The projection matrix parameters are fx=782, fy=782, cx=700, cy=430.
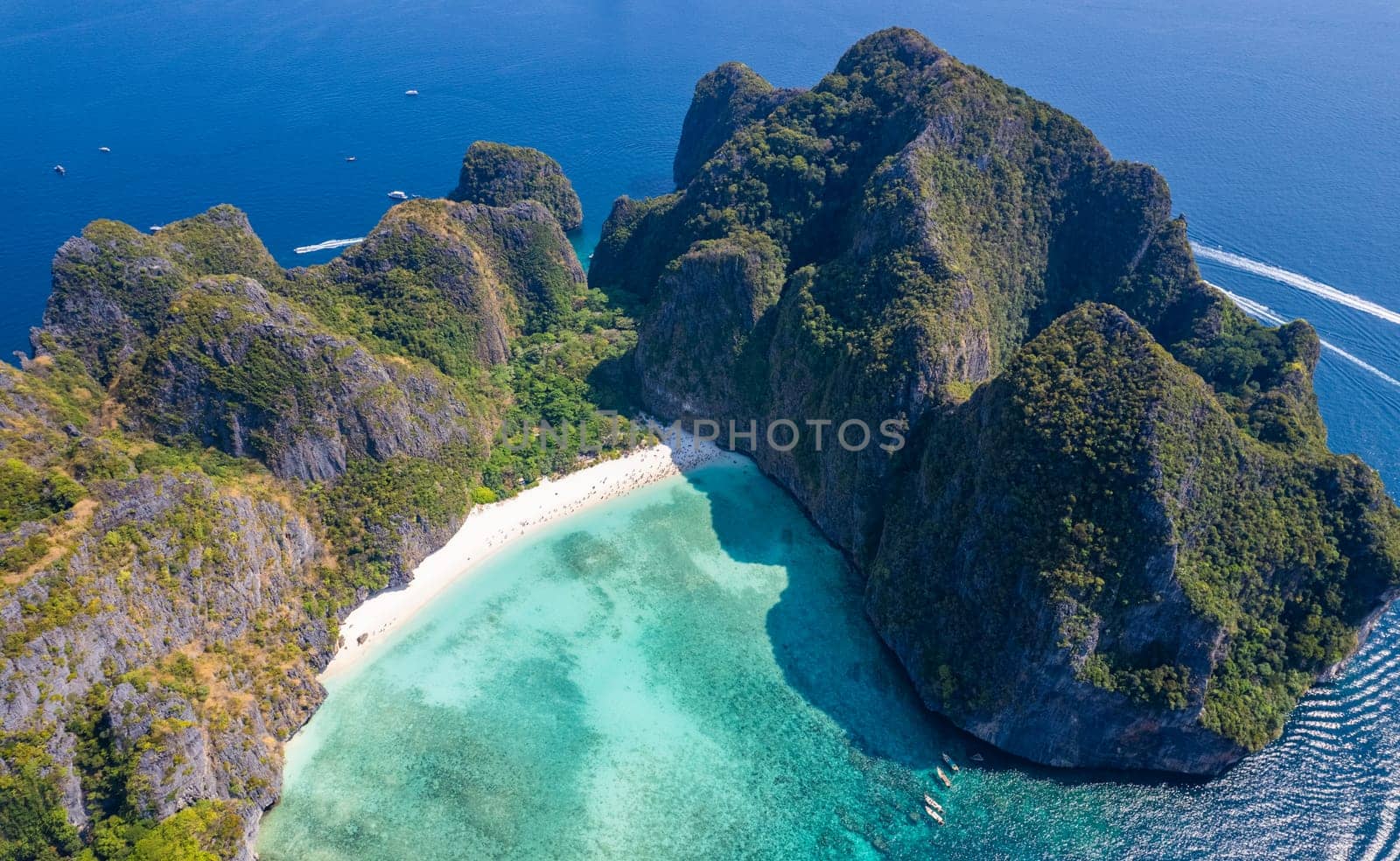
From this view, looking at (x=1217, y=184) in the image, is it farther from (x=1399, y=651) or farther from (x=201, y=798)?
(x=201, y=798)

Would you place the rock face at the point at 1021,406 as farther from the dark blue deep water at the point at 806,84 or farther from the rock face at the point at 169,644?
the rock face at the point at 169,644

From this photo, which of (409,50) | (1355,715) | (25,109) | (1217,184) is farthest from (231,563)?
(409,50)

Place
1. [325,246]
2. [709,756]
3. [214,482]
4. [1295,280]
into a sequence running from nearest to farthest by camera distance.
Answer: [709,756], [214,482], [1295,280], [325,246]

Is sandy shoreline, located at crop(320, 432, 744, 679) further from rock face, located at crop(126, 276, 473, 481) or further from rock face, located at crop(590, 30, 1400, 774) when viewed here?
rock face, located at crop(126, 276, 473, 481)

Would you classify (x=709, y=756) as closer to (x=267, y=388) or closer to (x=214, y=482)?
(x=214, y=482)

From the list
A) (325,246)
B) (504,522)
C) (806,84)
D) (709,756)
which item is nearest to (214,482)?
(504,522)

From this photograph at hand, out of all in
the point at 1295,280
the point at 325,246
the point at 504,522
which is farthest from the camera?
the point at 325,246

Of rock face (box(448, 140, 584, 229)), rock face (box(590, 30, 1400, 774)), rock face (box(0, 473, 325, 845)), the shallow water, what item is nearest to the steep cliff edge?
rock face (box(0, 473, 325, 845))

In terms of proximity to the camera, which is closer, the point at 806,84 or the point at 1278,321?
the point at 1278,321
